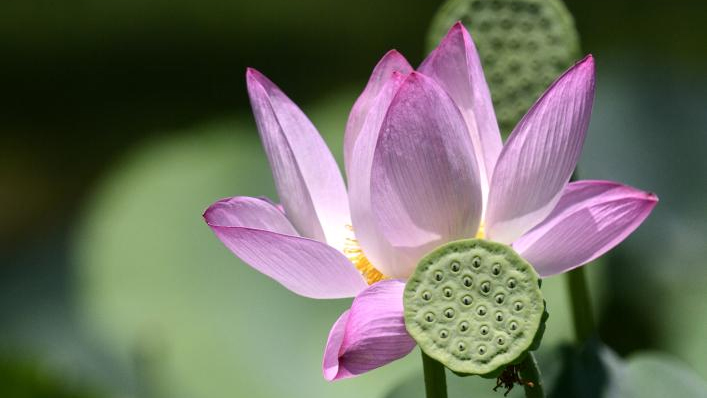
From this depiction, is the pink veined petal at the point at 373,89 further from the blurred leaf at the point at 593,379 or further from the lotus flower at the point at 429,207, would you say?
the blurred leaf at the point at 593,379

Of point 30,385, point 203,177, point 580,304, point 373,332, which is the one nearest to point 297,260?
point 373,332

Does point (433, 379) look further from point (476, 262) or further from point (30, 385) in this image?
point (30, 385)

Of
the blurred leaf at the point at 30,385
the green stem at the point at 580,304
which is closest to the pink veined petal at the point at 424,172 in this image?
the green stem at the point at 580,304

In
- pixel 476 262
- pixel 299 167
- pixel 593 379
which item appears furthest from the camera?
pixel 593 379

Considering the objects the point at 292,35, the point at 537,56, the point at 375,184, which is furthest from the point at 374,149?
the point at 292,35

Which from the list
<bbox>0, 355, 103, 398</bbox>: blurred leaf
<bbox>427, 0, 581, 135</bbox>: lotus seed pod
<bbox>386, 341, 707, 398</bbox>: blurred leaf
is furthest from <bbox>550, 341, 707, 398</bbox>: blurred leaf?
<bbox>0, 355, 103, 398</bbox>: blurred leaf

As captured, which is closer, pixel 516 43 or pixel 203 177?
pixel 516 43

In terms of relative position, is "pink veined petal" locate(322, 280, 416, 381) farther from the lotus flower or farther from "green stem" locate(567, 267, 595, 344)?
"green stem" locate(567, 267, 595, 344)
